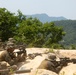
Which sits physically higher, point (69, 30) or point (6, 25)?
point (6, 25)

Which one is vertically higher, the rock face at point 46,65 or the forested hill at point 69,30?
the rock face at point 46,65

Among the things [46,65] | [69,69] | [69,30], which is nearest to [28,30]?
[69,69]

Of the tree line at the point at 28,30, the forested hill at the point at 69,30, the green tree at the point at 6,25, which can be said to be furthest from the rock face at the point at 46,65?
the forested hill at the point at 69,30

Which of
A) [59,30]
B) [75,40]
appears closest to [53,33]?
[59,30]

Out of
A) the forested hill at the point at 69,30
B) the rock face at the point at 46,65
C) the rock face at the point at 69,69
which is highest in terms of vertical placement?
the rock face at the point at 46,65

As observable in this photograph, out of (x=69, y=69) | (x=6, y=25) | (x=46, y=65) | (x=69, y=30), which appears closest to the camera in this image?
(x=46, y=65)

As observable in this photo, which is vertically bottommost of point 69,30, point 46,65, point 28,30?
point 69,30

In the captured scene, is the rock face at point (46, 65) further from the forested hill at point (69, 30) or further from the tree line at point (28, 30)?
the forested hill at point (69, 30)

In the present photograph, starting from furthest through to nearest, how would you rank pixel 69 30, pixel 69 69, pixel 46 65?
1. pixel 69 30
2. pixel 69 69
3. pixel 46 65

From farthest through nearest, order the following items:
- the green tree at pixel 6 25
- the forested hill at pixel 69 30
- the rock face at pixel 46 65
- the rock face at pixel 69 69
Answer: the forested hill at pixel 69 30
the green tree at pixel 6 25
the rock face at pixel 69 69
the rock face at pixel 46 65

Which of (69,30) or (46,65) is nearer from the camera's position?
(46,65)

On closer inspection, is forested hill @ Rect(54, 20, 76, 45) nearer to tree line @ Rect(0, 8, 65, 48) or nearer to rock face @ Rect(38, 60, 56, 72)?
tree line @ Rect(0, 8, 65, 48)

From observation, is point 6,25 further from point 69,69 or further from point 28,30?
point 69,69

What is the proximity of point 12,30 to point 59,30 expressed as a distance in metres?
7.02
